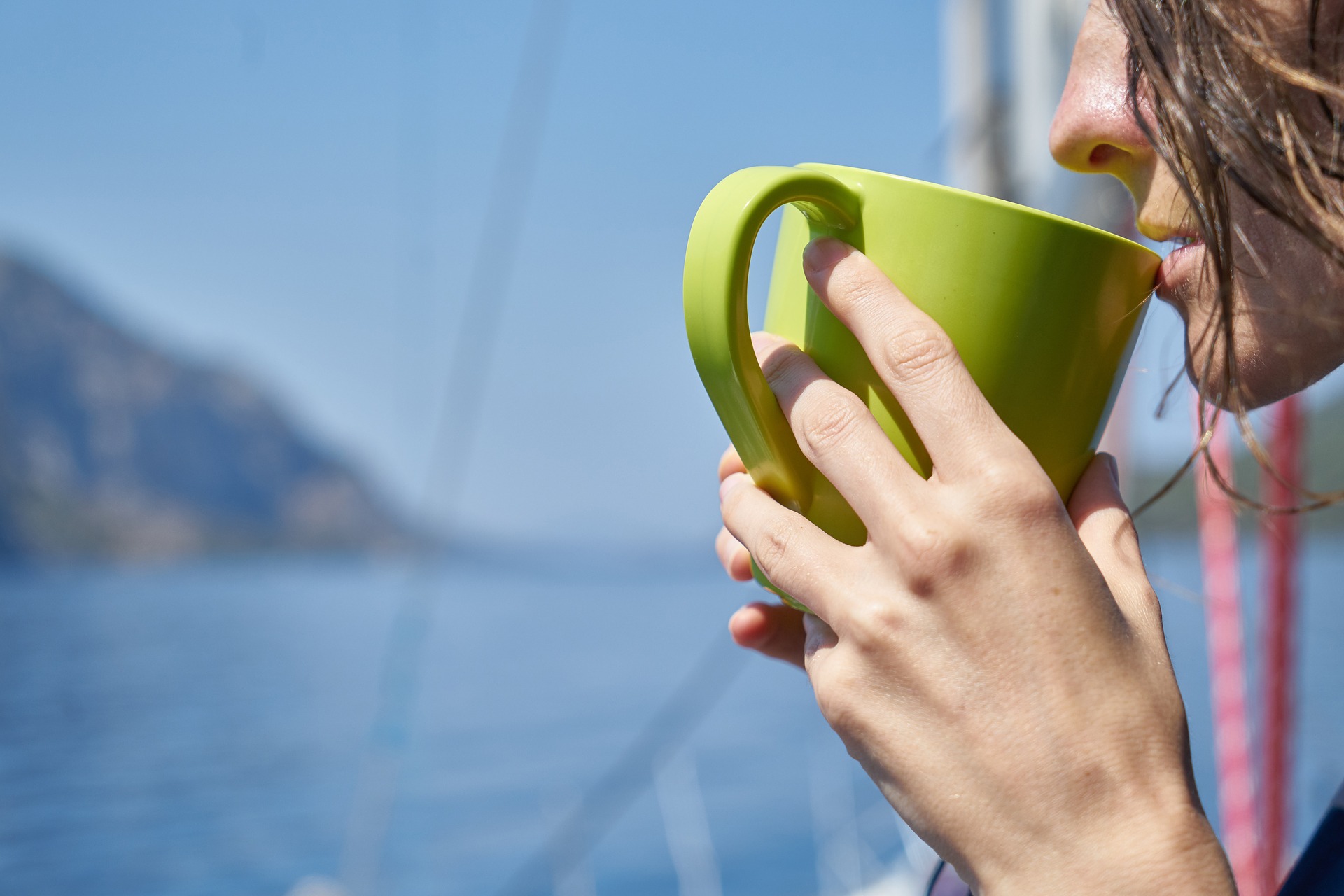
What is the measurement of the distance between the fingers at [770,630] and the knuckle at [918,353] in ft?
0.55

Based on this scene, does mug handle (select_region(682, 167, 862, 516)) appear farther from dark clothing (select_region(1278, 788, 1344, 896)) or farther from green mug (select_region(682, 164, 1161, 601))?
dark clothing (select_region(1278, 788, 1344, 896))

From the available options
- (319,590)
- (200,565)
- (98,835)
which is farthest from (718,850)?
(200,565)

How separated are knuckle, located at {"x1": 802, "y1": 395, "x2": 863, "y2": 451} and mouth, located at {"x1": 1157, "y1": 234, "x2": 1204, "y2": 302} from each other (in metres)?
0.13

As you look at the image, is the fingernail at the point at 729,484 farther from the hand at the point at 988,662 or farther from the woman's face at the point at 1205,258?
the woman's face at the point at 1205,258

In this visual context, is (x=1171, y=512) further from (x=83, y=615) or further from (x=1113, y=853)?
(x=83, y=615)

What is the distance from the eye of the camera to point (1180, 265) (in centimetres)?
36

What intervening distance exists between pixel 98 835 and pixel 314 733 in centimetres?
397

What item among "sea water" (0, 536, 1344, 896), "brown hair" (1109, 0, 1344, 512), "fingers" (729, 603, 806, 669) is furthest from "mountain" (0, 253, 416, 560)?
"brown hair" (1109, 0, 1344, 512)

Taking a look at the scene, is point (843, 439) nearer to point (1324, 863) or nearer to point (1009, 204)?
point (1009, 204)

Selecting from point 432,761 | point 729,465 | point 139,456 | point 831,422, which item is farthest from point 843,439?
point 139,456

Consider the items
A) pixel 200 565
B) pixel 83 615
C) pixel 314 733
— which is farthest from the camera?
pixel 200 565

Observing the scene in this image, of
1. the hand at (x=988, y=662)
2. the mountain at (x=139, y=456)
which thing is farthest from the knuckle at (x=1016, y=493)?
the mountain at (x=139, y=456)

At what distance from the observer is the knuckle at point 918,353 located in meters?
0.32

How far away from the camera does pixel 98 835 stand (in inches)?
376
